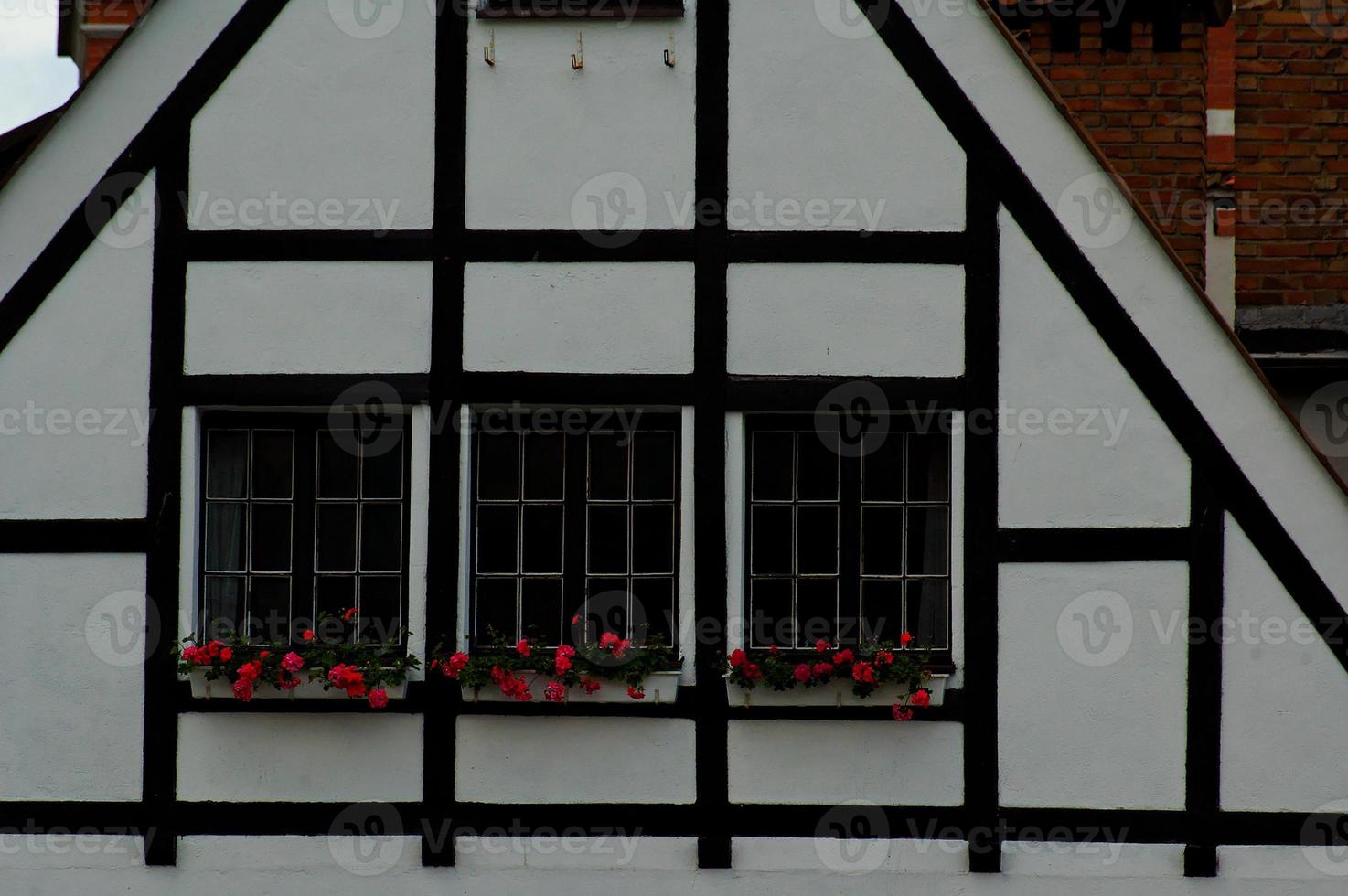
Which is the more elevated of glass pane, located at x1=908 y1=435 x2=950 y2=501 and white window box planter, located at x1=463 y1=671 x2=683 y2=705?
glass pane, located at x1=908 y1=435 x2=950 y2=501

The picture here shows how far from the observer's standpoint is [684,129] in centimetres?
551

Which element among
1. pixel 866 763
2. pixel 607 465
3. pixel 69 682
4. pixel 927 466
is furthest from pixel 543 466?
pixel 69 682

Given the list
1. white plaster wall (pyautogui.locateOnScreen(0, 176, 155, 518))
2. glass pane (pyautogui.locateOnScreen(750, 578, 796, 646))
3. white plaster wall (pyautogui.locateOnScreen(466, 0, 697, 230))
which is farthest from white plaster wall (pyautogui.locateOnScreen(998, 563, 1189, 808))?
white plaster wall (pyautogui.locateOnScreen(0, 176, 155, 518))

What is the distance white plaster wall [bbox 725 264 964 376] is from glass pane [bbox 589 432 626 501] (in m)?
0.62

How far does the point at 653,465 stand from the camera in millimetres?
5621

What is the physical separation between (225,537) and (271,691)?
0.73 meters

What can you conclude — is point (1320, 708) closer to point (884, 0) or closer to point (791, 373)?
point (791, 373)

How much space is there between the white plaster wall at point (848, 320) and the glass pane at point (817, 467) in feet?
1.11

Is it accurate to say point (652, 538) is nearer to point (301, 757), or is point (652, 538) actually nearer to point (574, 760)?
point (574, 760)

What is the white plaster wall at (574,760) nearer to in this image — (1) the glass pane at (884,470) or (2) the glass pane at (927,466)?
(1) the glass pane at (884,470)

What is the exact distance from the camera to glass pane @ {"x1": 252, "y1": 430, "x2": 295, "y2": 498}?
223 inches

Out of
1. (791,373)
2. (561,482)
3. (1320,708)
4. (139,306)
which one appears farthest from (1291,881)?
(139,306)

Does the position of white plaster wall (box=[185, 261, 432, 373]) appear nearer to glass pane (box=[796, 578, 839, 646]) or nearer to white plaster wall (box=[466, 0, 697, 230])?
white plaster wall (box=[466, 0, 697, 230])

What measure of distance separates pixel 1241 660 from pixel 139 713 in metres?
4.58
